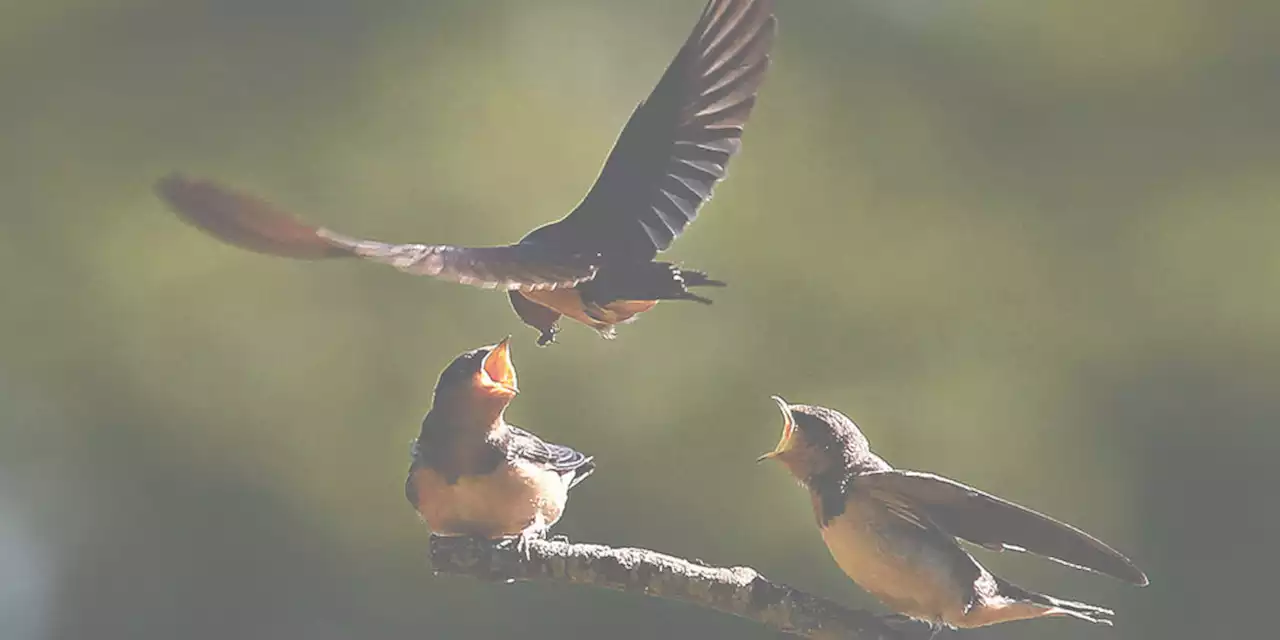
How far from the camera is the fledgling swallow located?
519mm

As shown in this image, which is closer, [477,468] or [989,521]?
[989,521]

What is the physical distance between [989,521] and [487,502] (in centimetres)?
29

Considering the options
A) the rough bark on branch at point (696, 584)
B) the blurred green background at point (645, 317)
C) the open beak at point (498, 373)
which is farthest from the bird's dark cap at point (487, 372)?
the blurred green background at point (645, 317)

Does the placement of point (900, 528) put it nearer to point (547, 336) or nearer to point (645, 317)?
point (547, 336)

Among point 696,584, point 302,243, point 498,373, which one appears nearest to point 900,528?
point 696,584

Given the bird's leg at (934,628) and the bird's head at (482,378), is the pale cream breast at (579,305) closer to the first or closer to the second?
the bird's head at (482,378)

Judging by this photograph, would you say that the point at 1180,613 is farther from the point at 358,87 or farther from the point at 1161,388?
the point at 358,87

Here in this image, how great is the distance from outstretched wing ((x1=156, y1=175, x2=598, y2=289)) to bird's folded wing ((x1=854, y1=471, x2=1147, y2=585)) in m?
0.24

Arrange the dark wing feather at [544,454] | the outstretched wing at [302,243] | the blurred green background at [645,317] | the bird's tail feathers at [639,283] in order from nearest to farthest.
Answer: the outstretched wing at [302,243]
the bird's tail feathers at [639,283]
the dark wing feather at [544,454]
the blurred green background at [645,317]

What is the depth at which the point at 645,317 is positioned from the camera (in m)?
1.68

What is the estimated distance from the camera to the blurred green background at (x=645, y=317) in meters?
A: 1.76

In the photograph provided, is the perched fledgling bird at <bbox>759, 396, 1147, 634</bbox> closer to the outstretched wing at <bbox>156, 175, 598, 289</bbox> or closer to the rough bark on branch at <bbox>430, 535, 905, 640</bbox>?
the rough bark on branch at <bbox>430, 535, 905, 640</bbox>

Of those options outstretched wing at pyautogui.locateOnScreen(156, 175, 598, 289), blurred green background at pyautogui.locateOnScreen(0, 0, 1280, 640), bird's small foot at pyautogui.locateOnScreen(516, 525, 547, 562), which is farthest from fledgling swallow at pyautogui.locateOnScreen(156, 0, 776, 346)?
blurred green background at pyautogui.locateOnScreen(0, 0, 1280, 640)

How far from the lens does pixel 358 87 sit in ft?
6.59
